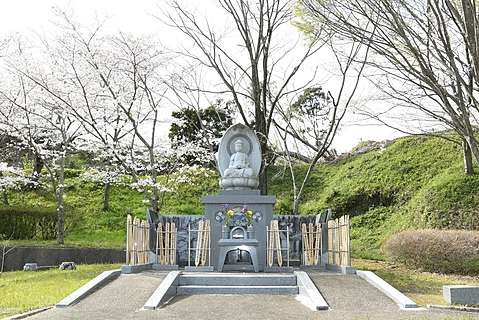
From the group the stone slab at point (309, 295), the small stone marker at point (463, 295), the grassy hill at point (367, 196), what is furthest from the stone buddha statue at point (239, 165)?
the grassy hill at point (367, 196)

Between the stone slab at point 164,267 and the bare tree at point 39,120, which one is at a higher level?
the bare tree at point 39,120

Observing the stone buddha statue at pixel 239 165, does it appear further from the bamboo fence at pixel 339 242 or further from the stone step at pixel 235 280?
the stone step at pixel 235 280

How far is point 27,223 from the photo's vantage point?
2019 centimetres

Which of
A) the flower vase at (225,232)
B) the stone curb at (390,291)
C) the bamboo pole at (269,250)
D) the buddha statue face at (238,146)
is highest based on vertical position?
the buddha statue face at (238,146)

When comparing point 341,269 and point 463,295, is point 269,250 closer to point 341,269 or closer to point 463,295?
point 341,269

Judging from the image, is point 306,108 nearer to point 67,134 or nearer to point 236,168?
point 67,134

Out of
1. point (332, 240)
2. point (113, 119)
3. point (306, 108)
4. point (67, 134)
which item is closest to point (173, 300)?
point (332, 240)

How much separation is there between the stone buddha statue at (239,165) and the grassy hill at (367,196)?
251 inches

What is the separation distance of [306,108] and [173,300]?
702 inches

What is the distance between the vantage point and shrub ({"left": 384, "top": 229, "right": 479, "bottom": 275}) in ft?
43.0

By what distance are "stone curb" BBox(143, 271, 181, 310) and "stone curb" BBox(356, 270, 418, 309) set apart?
339 cm

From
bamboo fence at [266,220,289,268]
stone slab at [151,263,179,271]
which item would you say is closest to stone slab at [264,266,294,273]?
bamboo fence at [266,220,289,268]

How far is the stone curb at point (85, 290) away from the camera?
7906 mm

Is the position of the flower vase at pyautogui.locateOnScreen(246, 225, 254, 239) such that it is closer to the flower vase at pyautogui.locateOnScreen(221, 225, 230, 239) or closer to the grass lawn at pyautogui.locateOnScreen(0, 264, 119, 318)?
the flower vase at pyautogui.locateOnScreen(221, 225, 230, 239)
